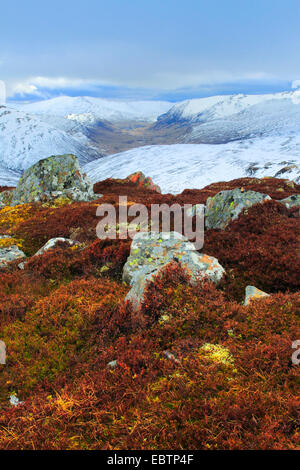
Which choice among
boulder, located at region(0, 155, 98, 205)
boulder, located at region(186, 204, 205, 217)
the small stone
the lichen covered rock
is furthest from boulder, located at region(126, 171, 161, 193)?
the small stone

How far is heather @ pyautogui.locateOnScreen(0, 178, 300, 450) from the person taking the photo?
12.3 feet

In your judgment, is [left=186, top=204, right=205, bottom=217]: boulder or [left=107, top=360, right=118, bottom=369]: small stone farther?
[left=186, top=204, right=205, bottom=217]: boulder

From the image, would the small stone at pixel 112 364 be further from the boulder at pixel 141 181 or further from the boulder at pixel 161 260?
the boulder at pixel 141 181

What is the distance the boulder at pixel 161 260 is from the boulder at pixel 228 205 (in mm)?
4757

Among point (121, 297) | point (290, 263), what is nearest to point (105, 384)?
point (121, 297)

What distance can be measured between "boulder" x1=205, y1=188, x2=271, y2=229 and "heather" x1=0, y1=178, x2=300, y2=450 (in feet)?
11.1

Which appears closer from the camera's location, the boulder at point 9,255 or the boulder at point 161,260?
the boulder at point 161,260

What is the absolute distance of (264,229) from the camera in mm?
11562

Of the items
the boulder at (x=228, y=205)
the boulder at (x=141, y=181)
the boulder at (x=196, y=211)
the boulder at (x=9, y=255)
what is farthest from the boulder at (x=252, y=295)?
the boulder at (x=141, y=181)

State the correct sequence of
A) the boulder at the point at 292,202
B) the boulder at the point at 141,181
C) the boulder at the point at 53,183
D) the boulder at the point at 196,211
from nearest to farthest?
1. the boulder at the point at 292,202
2. the boulder at the point at 196,211
3. the boulder at the point at 53,183
4. the boulder at the point at 141,181

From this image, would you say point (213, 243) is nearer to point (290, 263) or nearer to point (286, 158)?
point (290, 263)

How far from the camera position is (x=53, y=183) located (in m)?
23.9

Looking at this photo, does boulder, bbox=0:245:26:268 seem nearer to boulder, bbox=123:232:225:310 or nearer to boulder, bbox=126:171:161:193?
boulder, bbox=123:232:225:310

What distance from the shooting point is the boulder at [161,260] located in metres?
7.89
